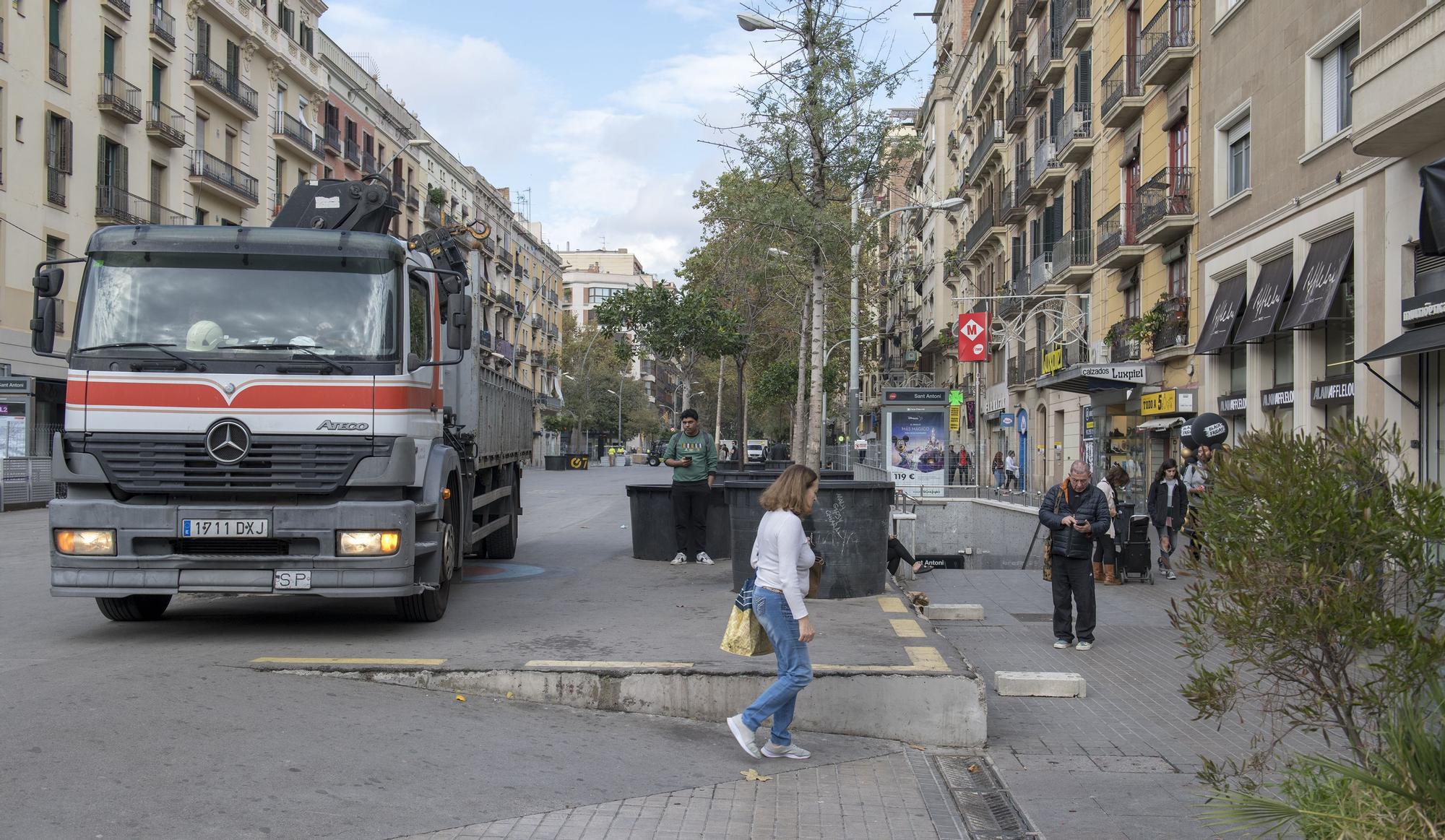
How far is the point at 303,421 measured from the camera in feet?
25.7

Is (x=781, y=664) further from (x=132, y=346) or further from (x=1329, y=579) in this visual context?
(x=132, y=346)

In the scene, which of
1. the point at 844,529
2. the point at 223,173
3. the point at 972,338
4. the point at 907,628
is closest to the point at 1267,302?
the point at 844,529

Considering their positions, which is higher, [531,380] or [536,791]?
[531,380]

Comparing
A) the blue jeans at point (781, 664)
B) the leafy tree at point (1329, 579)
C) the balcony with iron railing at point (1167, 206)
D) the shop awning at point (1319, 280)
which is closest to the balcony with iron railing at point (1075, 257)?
the balcony with iron railing at point (1167, 206)

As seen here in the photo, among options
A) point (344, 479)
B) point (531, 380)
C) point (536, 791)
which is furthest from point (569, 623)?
point (531, 380)

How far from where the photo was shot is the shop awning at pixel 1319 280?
57.0 ft

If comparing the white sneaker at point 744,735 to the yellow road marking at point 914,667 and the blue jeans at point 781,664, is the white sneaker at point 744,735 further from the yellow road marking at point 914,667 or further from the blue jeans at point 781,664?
the yellow road marking at point 914,667

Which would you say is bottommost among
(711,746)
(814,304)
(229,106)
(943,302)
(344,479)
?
(711,746)

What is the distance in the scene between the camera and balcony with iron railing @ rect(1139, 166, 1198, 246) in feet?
82.0

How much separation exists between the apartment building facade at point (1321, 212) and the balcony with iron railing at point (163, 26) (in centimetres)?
2887

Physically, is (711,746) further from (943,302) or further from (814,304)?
(943,302)

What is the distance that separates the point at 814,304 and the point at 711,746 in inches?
486

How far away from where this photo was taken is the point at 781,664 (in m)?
6.14

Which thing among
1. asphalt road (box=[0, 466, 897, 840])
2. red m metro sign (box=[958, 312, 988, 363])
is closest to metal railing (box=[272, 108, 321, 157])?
red m metro sign (box=[958, 312, 988, 363])
